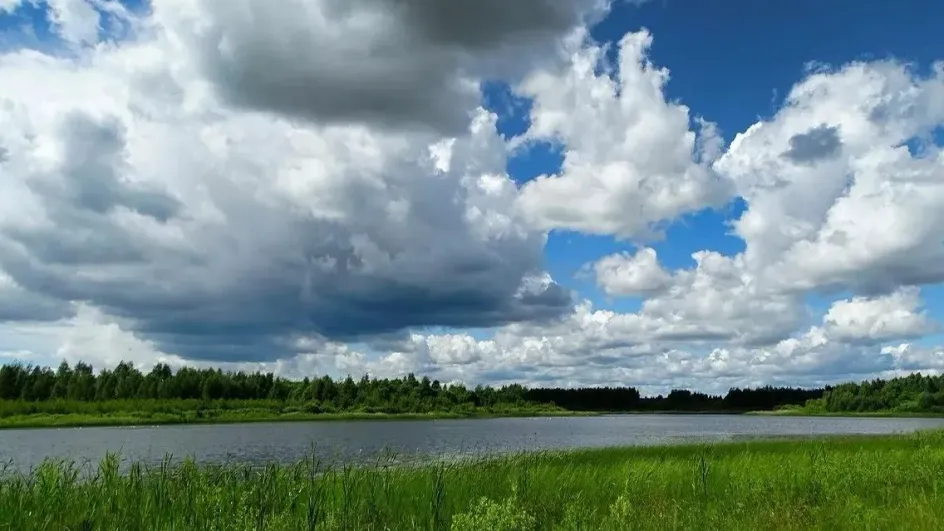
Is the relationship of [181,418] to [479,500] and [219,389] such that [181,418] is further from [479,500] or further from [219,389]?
[479,500]

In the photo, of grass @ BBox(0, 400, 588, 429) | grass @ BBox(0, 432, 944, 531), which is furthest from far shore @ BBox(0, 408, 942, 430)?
grass @ BBox(0, 432, 944, 531)

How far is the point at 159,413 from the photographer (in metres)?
122

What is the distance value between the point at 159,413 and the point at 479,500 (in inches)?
4799

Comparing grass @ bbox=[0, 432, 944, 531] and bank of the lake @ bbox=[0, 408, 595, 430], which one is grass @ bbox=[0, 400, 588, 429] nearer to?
bank of the lake @ bbox=[0, 408, 595, 430]

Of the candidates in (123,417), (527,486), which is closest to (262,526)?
(527,486)

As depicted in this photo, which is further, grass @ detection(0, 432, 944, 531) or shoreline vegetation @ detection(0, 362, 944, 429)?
shoreline vegetation @ detection(0, 362, 944, 429)

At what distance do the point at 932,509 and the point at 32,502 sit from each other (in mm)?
17454

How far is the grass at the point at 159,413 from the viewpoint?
110m

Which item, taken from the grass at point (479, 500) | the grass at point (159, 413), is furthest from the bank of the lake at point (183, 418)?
the grass at point (479, 500)

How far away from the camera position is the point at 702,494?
19156 mm

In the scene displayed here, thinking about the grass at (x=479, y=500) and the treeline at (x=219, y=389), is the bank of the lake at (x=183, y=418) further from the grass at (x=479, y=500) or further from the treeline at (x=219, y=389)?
the grass at (x=479, y=500)

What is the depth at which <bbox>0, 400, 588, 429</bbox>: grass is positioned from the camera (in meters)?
110

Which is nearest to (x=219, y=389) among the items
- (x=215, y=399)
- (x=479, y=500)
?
(x=215, y=399)

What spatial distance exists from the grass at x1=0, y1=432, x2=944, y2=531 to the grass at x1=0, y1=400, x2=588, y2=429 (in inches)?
4095
